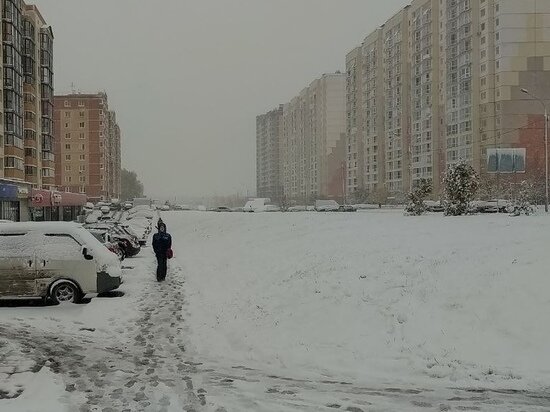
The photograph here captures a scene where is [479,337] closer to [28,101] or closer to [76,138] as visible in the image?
[28,101]

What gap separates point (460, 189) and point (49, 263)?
2183cm

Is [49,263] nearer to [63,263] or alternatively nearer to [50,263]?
[50,263]

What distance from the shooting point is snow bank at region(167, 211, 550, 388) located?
297 inches

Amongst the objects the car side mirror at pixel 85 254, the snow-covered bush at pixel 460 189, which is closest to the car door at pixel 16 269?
the car side mirror at pixel 85 254

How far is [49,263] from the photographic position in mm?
11742

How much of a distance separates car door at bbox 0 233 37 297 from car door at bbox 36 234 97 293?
0.17 meters

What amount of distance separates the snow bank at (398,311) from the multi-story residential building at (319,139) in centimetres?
10304

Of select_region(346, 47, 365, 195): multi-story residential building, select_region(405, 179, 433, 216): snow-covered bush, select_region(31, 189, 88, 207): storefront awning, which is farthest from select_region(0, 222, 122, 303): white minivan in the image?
select_region(346, 47, 365, 195): multi-story residential building

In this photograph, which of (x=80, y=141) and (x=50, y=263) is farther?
(x=80, y=141)

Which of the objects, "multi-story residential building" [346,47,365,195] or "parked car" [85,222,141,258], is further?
"multi-story residential building" [346,47,365,195]

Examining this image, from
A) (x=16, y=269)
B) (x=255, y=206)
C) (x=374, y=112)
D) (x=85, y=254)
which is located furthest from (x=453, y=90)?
(x=16, y=269)

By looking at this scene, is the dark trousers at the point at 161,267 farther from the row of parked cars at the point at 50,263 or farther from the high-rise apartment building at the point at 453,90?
the high-rise apartment building at the point at 453,90

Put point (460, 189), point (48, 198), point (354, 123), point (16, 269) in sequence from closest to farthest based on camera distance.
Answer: point (16, 269)
point (460, 189)
point (48, 198)
point (354, 123)

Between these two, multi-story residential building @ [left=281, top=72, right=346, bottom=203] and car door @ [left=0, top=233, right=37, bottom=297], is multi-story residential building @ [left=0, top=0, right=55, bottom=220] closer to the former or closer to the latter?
car door @ [left=0, top=233, right=37, bottom=297]
